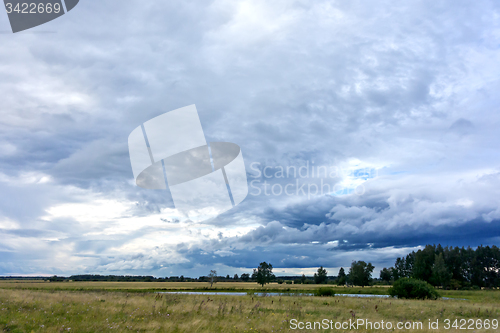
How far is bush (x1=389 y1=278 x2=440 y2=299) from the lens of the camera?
38531 mm

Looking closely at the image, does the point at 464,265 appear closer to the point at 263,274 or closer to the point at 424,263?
the point at 424,263

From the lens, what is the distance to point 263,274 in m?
135

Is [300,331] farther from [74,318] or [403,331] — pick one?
[74,318]

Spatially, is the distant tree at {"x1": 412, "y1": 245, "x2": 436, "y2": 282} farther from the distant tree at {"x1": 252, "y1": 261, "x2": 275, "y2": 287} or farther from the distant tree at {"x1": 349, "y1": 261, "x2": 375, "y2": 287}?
the distant tree at {"x1": 252, "y1": 261, "x2": 275, "y2": 287}

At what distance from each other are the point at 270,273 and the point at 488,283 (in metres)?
89.2

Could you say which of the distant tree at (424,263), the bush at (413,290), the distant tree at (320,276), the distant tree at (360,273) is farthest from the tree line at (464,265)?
the bush at (413,290)

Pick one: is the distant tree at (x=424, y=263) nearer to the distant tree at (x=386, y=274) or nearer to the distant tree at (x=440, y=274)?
the distant tree at (x=440, y=274)

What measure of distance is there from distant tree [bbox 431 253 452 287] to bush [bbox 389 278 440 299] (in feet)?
277

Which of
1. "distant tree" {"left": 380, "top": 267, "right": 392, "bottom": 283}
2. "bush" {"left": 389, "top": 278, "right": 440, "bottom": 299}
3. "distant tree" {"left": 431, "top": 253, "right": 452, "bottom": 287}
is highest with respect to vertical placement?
"bush" {"left": 389, "top": 278, "right": 440, "bottom": 299}

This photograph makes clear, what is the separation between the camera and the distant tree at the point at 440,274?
353 ft

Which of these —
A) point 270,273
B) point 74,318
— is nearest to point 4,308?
point 74,318

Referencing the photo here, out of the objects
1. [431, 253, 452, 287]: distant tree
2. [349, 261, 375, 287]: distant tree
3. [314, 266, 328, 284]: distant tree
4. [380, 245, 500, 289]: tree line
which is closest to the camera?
[431, 253, 452, 287]: distant tree

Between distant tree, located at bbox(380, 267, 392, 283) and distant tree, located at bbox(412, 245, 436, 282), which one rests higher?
distant tree, located at bbox(412, 245, 436, 282)

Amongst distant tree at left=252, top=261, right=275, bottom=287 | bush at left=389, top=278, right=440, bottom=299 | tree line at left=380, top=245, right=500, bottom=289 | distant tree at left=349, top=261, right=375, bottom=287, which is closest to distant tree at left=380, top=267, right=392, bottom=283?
distant tree at left=349, top=261, right=375, bottom=287
